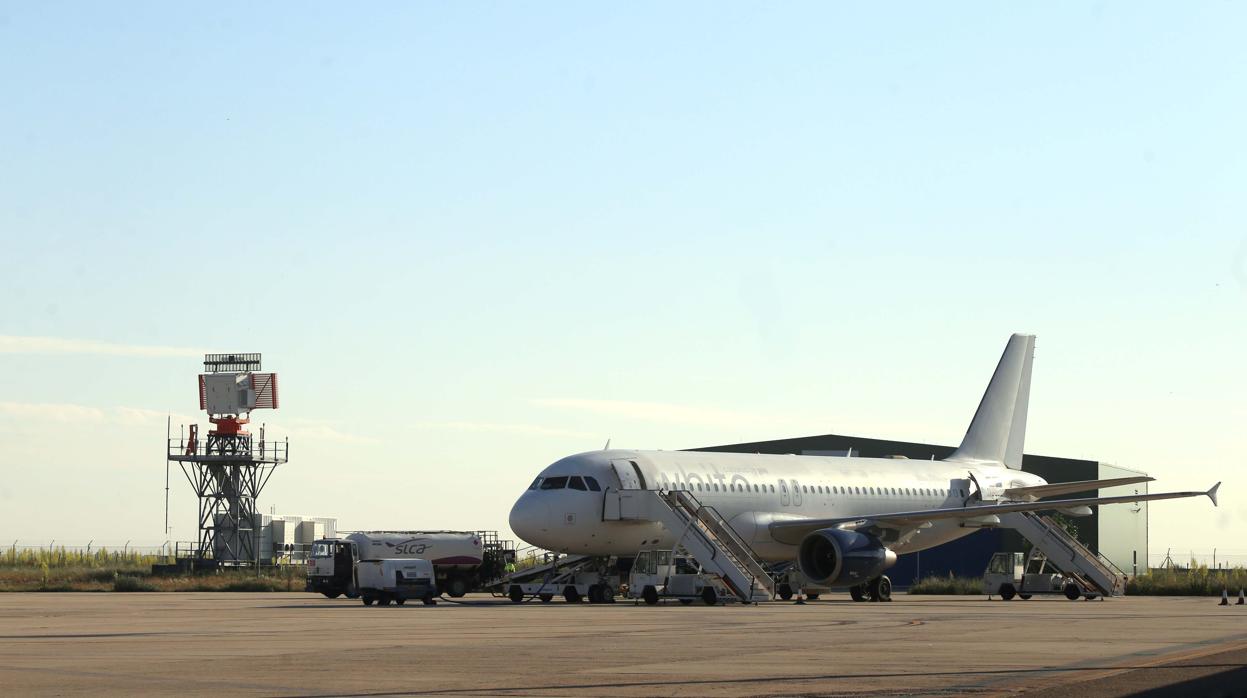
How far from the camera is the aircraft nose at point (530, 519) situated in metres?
46.7

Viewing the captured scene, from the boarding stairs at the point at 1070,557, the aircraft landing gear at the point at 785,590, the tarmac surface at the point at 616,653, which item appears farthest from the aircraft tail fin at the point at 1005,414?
the tarmac surface at the point at 616,653

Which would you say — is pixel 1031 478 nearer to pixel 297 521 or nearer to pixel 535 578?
pixel 535 578

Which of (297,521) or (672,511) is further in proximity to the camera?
(297,521)

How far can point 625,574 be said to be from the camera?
49.8 meters

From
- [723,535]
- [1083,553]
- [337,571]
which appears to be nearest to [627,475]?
[723,535]

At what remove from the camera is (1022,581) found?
189 feet

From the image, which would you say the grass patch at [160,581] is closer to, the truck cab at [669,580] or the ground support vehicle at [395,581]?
the ground support vehicle at [395,581]

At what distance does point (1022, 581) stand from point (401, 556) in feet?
72.5

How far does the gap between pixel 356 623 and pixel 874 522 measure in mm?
22887

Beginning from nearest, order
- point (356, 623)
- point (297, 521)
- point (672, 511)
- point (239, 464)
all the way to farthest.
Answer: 1. point (356, 623)
2. point (672, 511)
3. point (239, 464)
4. point (297, 521)

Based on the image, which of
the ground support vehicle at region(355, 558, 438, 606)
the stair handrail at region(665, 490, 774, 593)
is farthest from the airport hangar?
the ground support vehicle at region(355, 558, 438, 606)

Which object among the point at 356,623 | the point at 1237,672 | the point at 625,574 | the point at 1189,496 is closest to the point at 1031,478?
the point at 1189,496

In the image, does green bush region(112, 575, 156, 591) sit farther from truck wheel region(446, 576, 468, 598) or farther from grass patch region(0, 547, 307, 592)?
truck wheel region(446, 576, 468, 598)

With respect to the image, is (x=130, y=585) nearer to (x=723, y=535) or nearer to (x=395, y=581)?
(x=395, y=581)
